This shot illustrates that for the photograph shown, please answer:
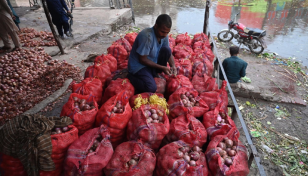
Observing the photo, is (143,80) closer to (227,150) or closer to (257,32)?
(227,150)

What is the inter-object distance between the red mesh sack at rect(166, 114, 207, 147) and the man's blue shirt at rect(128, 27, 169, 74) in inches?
44.0

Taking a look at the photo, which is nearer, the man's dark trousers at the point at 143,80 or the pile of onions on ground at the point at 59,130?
the pile of onions on ground at the point at 59,130

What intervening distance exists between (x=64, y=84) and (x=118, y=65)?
124cm

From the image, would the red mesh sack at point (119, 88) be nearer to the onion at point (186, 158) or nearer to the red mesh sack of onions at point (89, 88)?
the red mesh sack of onions at point (89, 88)

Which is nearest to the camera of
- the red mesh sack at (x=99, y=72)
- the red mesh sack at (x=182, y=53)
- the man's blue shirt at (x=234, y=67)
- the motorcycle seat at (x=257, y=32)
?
the red mesh sack at (x=99, y=72)

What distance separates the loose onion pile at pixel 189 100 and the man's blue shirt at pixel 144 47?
0.83 m

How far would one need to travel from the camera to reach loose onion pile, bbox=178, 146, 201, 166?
5.74ft

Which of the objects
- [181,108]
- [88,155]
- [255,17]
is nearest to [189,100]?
[181,108]

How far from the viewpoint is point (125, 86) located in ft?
8.68

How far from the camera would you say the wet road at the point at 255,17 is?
304 inches

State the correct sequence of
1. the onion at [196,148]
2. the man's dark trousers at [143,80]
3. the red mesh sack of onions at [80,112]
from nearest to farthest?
the onion at [196,148], the red mesh sack of onions at [80,112], the man's dark trousers at [143,80]

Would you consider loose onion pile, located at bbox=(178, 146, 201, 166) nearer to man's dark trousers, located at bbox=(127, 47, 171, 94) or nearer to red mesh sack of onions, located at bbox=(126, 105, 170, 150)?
red mesh sack of onions, located at bbox=(126, 105, 170, 150)

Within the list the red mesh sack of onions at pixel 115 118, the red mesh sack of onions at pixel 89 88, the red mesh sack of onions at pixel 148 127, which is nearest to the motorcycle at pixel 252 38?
the red mesh sack of onions at pixel 148 127

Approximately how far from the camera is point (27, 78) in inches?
150
